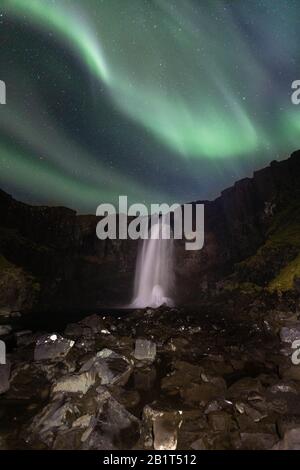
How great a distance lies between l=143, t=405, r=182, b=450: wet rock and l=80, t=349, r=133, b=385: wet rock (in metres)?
4.34

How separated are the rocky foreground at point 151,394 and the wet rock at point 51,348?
0.06 metres

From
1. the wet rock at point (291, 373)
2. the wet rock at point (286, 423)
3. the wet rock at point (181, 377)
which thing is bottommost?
the wet rock at point (181, 377)

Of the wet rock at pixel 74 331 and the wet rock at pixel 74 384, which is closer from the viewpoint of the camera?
the wet rock at pixel 74 384

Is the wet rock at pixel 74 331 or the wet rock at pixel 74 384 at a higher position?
the wet rock at pixel 74 384

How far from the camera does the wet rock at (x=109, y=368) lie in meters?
15.9

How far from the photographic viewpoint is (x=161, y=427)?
11211mm

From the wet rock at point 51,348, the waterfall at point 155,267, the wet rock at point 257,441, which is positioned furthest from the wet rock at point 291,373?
the waterfall at point 155,267

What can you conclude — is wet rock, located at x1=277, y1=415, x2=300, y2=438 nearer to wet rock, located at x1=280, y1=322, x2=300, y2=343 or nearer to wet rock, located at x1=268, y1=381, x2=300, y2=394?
wet rock, located at x1=268, y1=381, x2=300, y2=394

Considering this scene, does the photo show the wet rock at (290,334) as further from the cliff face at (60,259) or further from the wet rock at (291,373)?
the cliff face at (60,259)

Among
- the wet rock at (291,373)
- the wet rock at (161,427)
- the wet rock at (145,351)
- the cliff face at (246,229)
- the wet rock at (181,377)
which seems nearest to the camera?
the wet rock at (161,427)

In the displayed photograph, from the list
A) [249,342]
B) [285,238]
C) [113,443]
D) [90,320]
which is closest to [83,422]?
[113,443]

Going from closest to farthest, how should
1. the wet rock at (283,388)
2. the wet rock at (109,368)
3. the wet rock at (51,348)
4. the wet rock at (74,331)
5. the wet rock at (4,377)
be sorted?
the wet rock at (283,388) < the wet rock at (109,368) < the wet rock at (4,377) < the wet rock at (51,348) < the wet rock at (74,331)

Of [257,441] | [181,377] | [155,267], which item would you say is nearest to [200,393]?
[181,377]

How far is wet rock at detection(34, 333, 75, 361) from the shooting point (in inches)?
813
